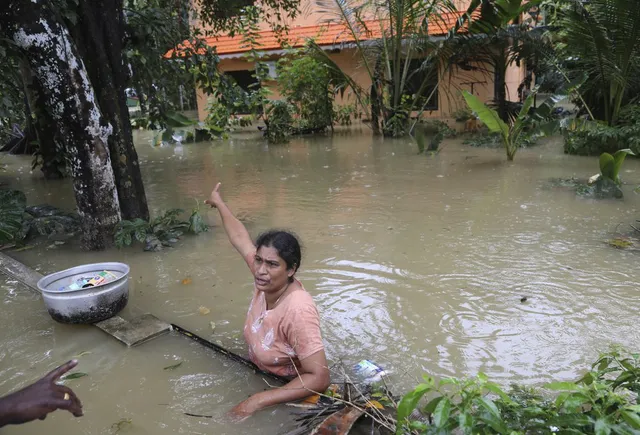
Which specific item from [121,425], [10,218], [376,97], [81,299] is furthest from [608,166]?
[376,97]

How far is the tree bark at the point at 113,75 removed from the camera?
5.51 meters

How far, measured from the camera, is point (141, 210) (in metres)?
6.14

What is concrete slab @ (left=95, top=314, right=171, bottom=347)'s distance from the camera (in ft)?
11.6

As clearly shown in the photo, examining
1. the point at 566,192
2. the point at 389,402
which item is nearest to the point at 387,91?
the point at 566,192

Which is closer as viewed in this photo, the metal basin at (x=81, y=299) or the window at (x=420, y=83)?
the metal basin at (x=81, y=299)

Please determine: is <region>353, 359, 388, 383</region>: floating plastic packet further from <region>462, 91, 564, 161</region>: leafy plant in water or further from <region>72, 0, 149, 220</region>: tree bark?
<region>462, 91, 564, 161</region>: leafy plant in water

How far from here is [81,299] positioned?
361cm

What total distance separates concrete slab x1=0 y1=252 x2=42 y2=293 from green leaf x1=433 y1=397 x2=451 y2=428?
4007 mm

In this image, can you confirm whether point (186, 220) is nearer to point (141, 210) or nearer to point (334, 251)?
point (141, 210)

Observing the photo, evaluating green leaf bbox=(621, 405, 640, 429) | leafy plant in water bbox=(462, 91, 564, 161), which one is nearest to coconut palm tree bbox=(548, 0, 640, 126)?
leafy plant in water bbox=(462, 91, 564, 161)

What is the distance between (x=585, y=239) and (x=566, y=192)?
210cm

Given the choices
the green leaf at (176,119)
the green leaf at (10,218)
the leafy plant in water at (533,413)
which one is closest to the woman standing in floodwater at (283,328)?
the leafy plant in water at (533,413)

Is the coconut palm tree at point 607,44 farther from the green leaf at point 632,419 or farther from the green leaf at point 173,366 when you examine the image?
the green leaf at point 632,419

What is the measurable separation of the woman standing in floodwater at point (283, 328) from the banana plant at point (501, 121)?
6825 millimetres
